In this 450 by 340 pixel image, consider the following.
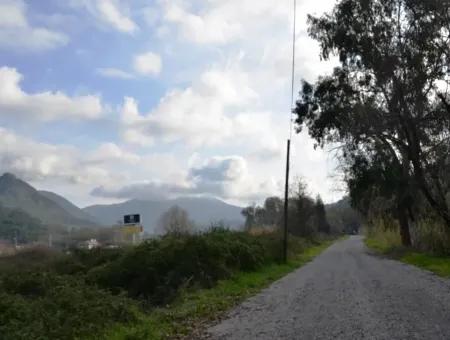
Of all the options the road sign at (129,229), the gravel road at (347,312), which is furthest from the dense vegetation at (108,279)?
the road sign at (129,229)

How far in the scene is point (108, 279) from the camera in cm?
2200

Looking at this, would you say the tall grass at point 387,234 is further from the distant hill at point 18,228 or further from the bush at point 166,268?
the distant hill at point 18,228

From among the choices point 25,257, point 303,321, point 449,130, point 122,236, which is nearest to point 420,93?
point 449,130

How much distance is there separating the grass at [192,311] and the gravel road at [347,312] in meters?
0.54

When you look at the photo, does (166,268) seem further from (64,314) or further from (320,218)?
(320,218)

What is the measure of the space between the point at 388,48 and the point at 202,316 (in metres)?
18.6

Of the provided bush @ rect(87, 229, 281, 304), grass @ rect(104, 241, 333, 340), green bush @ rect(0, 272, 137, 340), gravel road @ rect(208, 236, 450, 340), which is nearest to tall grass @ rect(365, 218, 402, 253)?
bush @ rect(87, 229, 281, 304)

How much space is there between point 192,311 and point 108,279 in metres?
8.39

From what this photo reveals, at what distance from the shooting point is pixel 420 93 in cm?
2739

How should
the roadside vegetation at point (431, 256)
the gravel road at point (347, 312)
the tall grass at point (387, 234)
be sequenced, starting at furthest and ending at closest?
the tall grass at point (387, 234)
the roadside vegetation at point (431, 256)
the gravel road at point (347, 312)

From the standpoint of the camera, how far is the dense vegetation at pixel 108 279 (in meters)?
11.4

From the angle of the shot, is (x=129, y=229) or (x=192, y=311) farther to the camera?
(x=129, y=229)

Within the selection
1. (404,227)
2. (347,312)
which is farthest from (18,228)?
(347,312)

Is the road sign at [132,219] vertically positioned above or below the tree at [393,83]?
below
